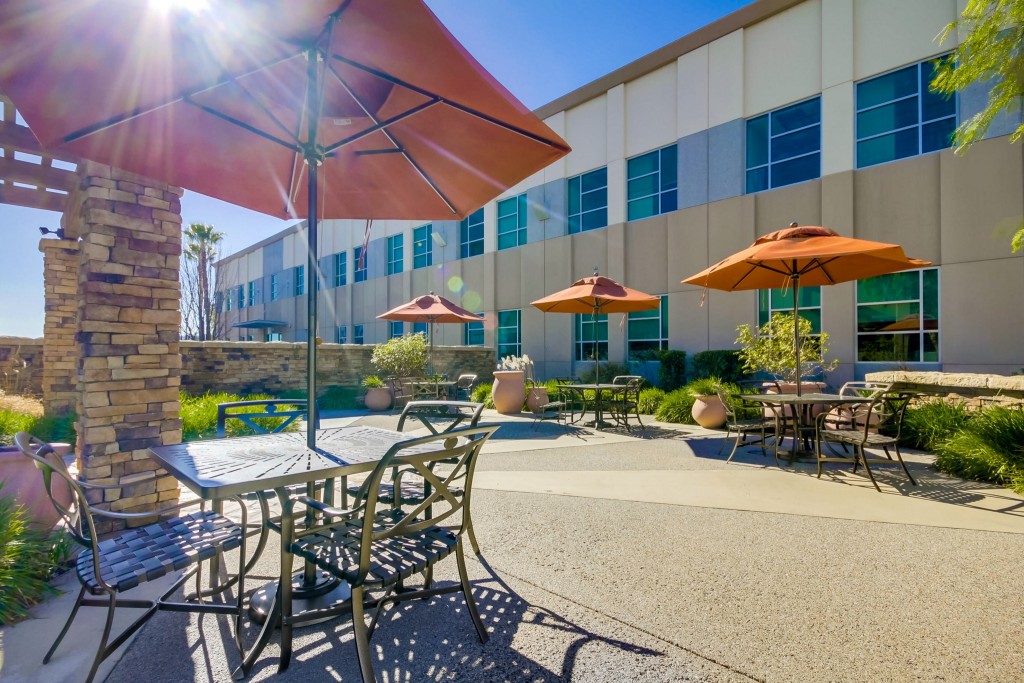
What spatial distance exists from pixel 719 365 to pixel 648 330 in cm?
288

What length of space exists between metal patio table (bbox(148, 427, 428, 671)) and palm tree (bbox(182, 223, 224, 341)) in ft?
87.3

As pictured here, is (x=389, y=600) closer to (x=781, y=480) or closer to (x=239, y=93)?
(x=239, y=93)

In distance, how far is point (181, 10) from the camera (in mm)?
2258

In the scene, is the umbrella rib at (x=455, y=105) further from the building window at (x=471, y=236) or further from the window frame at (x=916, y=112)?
the building window at (x=471, y=236)

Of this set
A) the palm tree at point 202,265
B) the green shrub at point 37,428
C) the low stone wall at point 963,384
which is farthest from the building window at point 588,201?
the palm tree at point 202,265

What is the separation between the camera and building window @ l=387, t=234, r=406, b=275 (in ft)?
77.0

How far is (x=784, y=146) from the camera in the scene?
39.5ft

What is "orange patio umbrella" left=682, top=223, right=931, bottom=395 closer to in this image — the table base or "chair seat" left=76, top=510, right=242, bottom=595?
the table base

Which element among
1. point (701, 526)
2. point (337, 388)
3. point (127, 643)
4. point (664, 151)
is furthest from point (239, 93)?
point (664, 151)

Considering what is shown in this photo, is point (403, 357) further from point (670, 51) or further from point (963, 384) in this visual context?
point (963, 384)

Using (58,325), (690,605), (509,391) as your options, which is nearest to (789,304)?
→ (509,391)

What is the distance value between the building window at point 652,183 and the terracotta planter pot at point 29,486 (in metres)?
13.8

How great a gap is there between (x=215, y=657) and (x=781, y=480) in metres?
5.21

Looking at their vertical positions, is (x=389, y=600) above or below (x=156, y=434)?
below
